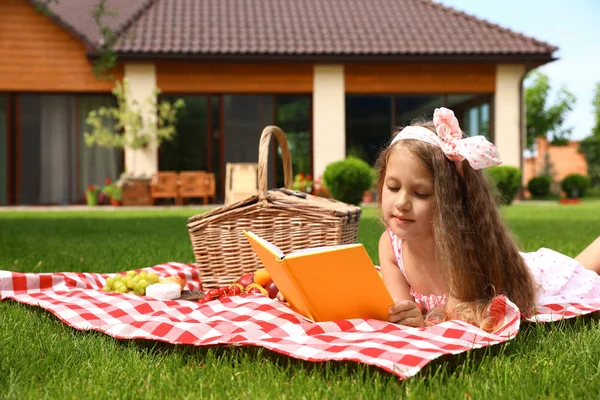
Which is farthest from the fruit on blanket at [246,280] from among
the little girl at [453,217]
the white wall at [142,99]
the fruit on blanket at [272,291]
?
the white wall at [142,99]

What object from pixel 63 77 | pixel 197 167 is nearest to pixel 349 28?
pixel 197 167

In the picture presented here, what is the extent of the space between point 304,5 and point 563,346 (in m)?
16.2

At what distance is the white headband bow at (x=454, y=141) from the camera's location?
2.47m

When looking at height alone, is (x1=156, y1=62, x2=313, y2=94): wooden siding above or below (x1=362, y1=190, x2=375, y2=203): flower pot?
above

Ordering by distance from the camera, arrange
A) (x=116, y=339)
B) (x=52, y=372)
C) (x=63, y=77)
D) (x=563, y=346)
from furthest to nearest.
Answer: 1. (x=63, y=77)
2. (x=116, y=339)
3. (x=563, y=346)
4. (x=52, y=372)

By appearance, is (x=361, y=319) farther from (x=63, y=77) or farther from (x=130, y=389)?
(x=63, y=77)

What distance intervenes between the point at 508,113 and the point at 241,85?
6304 millimetres

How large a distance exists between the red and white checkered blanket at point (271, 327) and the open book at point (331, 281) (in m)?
0.08

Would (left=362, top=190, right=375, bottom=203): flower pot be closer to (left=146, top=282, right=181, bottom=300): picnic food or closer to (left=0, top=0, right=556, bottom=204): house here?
(left=0, top=0, right=556, bottom=204): house

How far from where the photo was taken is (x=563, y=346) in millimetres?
2215

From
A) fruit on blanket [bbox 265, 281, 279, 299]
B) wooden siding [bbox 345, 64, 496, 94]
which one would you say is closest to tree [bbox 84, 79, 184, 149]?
wooden siding [bbox 345, 64, 496, 94]

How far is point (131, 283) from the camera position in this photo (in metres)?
3.36

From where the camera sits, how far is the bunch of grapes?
11.0 ft

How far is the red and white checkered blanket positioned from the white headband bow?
533 millimetres
